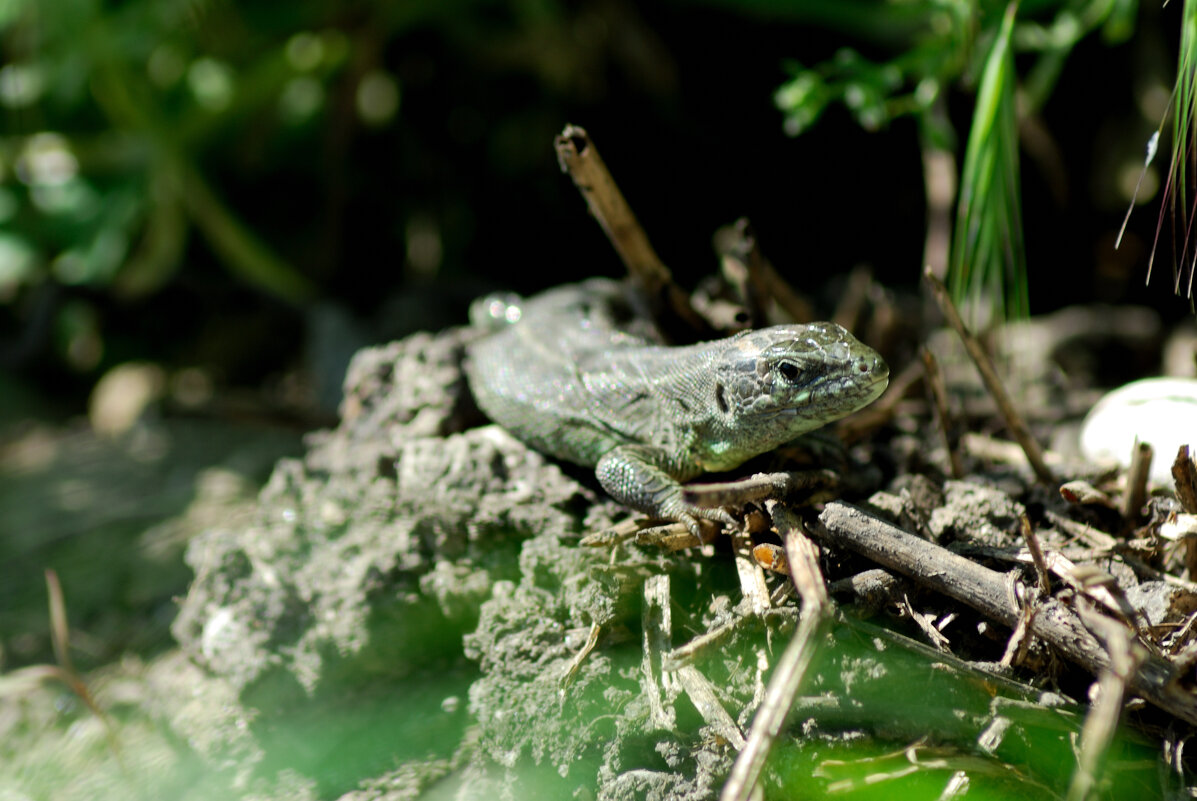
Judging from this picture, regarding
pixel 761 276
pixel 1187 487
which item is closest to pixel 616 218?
pixel 761 276

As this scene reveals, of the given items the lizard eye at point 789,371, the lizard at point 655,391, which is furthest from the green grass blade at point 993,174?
the lizard eye at point 789,371

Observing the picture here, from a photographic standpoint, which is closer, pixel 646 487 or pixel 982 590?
pixel 982 590

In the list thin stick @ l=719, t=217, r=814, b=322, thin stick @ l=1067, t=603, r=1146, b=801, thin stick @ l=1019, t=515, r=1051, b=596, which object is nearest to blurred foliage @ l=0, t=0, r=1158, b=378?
thin stick @ l=719, t=217, r=814, b=322

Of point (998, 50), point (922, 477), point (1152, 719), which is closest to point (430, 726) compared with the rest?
point (922, 477)

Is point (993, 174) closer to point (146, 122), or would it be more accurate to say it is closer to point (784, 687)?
point (784, 687)

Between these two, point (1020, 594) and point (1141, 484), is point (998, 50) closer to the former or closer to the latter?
point (1141, 484)

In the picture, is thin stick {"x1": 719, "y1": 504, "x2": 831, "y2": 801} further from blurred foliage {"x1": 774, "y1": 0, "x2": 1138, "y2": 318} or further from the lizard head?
blurred foliage {"x1": 774, "y1": 0, "x2": 1138, "y2": 318}

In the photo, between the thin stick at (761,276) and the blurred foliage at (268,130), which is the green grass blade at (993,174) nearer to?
the thin stick at (761,276)
